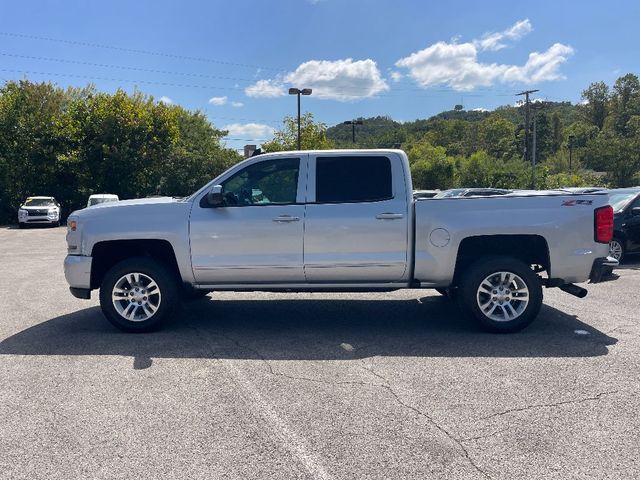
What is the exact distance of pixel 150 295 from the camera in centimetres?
620

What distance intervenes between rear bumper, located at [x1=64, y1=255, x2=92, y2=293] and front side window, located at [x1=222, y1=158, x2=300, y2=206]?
181 cm

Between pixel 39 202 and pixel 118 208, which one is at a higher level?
pixel 39 202

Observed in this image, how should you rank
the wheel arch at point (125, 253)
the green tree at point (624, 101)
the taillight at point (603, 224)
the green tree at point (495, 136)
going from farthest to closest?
the green tree at point (495, 136)
the green tree at point (624, 101)
the wheel arch at point (125, 253)
the taillight at point (603, 224)

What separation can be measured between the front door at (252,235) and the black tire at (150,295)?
14.2 inches

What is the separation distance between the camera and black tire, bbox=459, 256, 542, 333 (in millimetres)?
5941

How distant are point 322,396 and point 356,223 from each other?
87.4 inches

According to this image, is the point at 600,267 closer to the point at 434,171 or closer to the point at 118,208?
the point at 118,208

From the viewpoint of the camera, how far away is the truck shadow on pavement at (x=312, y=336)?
5.46 metres

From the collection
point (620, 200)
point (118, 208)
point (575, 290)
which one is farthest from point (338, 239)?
point (620, 200)

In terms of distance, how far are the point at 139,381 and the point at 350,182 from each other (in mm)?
3093

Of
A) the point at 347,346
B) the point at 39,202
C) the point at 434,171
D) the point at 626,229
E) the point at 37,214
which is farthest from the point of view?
the point at 434,171

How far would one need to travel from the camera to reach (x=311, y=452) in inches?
135

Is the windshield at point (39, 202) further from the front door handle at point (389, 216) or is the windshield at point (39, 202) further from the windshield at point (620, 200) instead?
the front door handle at point (389, 216)

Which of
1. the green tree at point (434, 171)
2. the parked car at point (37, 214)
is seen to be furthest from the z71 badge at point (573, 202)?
the green tree at point (434, 171)
